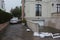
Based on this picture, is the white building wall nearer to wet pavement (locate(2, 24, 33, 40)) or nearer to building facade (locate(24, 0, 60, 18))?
building facade (locate(24, 0, 60, 18))

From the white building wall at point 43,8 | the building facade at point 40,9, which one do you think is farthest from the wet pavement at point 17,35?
the white building wall at point 43,8

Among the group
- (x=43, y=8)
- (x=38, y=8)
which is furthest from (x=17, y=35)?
(x=43, y=8)

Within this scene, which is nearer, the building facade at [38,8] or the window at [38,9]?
the building facade at [38,8]

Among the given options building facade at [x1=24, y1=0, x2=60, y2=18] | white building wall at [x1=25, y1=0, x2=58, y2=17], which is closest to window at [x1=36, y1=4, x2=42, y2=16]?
building facade at [x1=24, y1=0, x2=60, y2=18]

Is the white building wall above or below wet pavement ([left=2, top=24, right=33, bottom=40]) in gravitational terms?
above

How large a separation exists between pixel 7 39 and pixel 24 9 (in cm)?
2503

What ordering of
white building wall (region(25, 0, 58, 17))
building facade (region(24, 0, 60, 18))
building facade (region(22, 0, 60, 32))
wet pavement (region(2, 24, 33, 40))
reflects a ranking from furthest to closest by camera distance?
building facade (region(24, 0, 60, 18)), white building wall (region(25, 0, 58, 17)), building facade (region(22, 0, 60, 32)), wet pavement (region(2, 24, 33, 40))

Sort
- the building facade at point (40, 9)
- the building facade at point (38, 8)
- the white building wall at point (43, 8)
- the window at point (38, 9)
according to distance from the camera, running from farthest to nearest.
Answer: the window at point (38, 9) → the building facade at point (38, 8) → the white building wall at point (43, 8) → the building facade at point (40, 9)

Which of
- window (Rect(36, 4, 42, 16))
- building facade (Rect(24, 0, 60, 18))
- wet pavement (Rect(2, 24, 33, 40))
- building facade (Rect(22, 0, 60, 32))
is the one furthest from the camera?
window (Rect(36, 4, 42, 16))

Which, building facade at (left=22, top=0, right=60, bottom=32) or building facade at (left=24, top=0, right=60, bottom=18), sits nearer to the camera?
building facade at (left=22, top=0, right=60, bottom=32)

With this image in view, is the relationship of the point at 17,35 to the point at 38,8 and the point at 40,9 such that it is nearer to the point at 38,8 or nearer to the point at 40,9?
the point at 38,8

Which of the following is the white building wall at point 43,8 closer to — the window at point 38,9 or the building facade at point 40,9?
the building facade at point 40,9

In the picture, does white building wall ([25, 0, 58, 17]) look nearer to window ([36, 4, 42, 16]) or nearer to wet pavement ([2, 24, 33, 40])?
window ([36, 4, 42, 16])

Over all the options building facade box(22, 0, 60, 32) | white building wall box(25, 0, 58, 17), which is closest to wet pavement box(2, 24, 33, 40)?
building facade box(22, 0, 60, 32)
